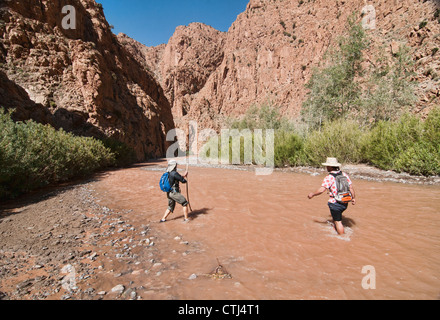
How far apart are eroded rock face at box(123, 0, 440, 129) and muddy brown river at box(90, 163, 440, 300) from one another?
3077 cm

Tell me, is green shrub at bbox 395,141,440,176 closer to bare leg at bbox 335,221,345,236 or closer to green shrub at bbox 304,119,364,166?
green shrub at bbox 304,119,364,166

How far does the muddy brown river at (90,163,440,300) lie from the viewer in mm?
2852

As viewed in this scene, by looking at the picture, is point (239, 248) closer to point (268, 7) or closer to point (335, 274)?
point (335, 274)

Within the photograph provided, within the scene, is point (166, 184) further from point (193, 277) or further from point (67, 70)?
point (67, 70)

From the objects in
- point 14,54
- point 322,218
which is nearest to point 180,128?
point 14,54

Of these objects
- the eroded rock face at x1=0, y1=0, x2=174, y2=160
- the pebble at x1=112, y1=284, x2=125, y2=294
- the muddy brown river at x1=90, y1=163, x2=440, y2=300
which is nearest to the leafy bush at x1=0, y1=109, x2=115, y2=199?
the muddy brown river at x1=90, y1=163, x2=440, y2=300

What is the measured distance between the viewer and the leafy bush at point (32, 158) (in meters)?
7.10

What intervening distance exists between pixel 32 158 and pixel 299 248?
938 cm

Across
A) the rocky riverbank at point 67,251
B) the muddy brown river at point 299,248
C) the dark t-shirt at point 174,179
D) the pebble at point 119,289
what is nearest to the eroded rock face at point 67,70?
the rocky riverbank at point 67,251

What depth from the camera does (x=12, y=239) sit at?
14.1 feet

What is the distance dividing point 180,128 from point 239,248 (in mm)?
65034

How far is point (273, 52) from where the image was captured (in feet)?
203

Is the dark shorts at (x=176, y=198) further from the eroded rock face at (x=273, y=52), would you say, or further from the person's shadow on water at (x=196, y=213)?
the eroded rock face at (x=273, y=52)

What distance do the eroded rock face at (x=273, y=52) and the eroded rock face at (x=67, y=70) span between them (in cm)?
2412
